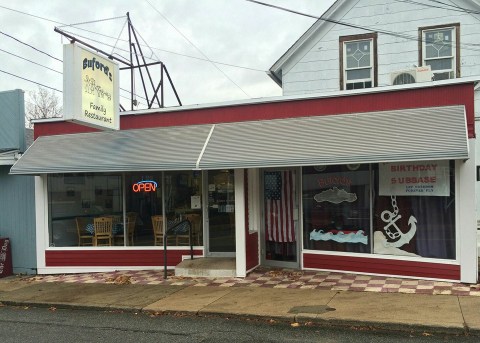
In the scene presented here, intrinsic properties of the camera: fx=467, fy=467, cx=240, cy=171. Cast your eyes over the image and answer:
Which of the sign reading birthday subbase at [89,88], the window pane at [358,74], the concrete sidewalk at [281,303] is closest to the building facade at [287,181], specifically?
the sign reading birthday subbase at [89,88]

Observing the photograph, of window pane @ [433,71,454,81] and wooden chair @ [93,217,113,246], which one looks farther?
window pane @ [433,71,454,81]

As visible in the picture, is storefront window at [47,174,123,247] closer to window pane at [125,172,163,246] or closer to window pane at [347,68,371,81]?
window pane at [125,172,163,246]

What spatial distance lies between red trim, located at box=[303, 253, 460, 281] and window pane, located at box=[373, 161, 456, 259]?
19cm

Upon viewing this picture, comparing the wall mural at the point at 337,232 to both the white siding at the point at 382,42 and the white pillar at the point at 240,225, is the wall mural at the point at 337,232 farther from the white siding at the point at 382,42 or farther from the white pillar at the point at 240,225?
the white siding at the point at 382,42

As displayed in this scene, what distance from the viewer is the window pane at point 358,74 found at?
555 inches

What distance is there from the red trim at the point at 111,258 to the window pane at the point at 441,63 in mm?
8446

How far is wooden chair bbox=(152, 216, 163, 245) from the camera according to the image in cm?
1088

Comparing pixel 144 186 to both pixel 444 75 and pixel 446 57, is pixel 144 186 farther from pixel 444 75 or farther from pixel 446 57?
pixel 446 57

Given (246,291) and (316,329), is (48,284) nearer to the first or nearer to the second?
(246,291)

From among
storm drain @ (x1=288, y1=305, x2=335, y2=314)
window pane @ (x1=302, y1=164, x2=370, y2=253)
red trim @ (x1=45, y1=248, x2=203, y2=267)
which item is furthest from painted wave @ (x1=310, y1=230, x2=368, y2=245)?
red trim @ (x1=45, y1=248, x2=203, y2=267)

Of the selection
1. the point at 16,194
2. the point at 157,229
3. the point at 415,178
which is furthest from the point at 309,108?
the point at 16,194

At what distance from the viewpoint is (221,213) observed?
10.5 m

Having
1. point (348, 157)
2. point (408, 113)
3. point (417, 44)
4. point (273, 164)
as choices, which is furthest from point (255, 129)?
point (417, 44)

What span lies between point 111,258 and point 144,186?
1.89m
